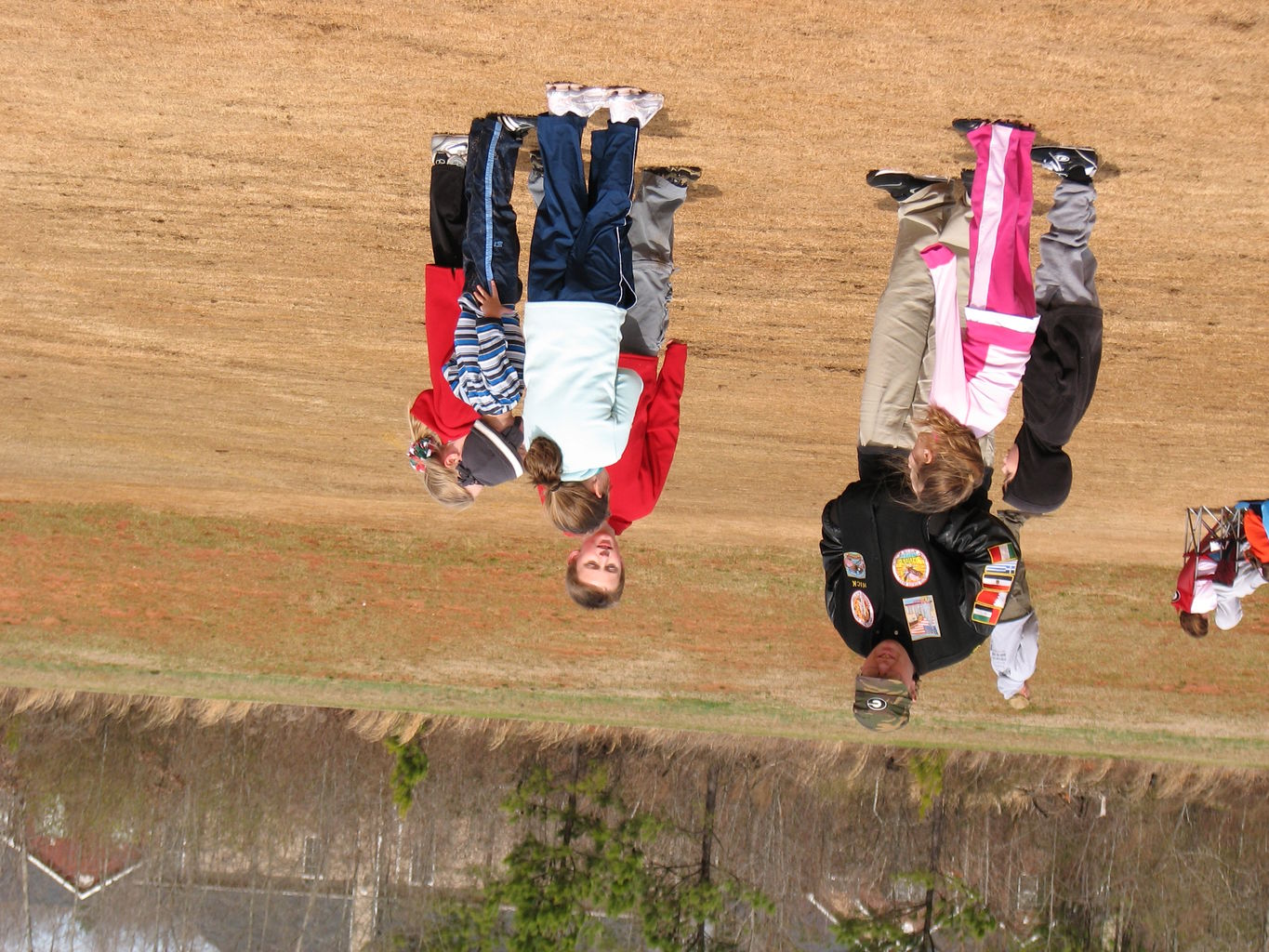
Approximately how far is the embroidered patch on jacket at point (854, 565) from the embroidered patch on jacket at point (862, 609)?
106 mm

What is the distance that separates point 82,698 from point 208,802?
186 centimetres

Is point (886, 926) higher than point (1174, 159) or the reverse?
the reverse

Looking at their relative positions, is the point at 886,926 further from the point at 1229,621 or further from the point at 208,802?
the point at 208,802

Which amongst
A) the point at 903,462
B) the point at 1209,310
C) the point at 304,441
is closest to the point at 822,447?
the point at 903,462

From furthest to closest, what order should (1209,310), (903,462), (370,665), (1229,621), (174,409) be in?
(370,665)
(174,409)
(1229,621)
(1209,310)
(903,462)

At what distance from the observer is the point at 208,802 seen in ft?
31.3

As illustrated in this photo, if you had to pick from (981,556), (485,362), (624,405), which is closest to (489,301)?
(485,362)

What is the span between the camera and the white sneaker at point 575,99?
4.46 metres

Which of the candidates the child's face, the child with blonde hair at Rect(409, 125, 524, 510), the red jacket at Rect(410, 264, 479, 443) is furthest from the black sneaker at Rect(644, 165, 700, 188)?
the child's face

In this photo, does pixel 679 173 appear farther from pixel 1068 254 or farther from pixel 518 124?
pixel 1068 254

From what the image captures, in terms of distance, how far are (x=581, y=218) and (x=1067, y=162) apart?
265 cm

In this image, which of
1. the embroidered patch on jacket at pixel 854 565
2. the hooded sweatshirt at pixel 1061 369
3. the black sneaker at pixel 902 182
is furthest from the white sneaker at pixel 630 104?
the embroidered patch on jacket at pixel 854 565

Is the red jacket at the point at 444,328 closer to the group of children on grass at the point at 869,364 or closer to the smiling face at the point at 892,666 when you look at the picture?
the group of children on grass at the point at 869,364

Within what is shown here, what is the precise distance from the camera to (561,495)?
4.24m
